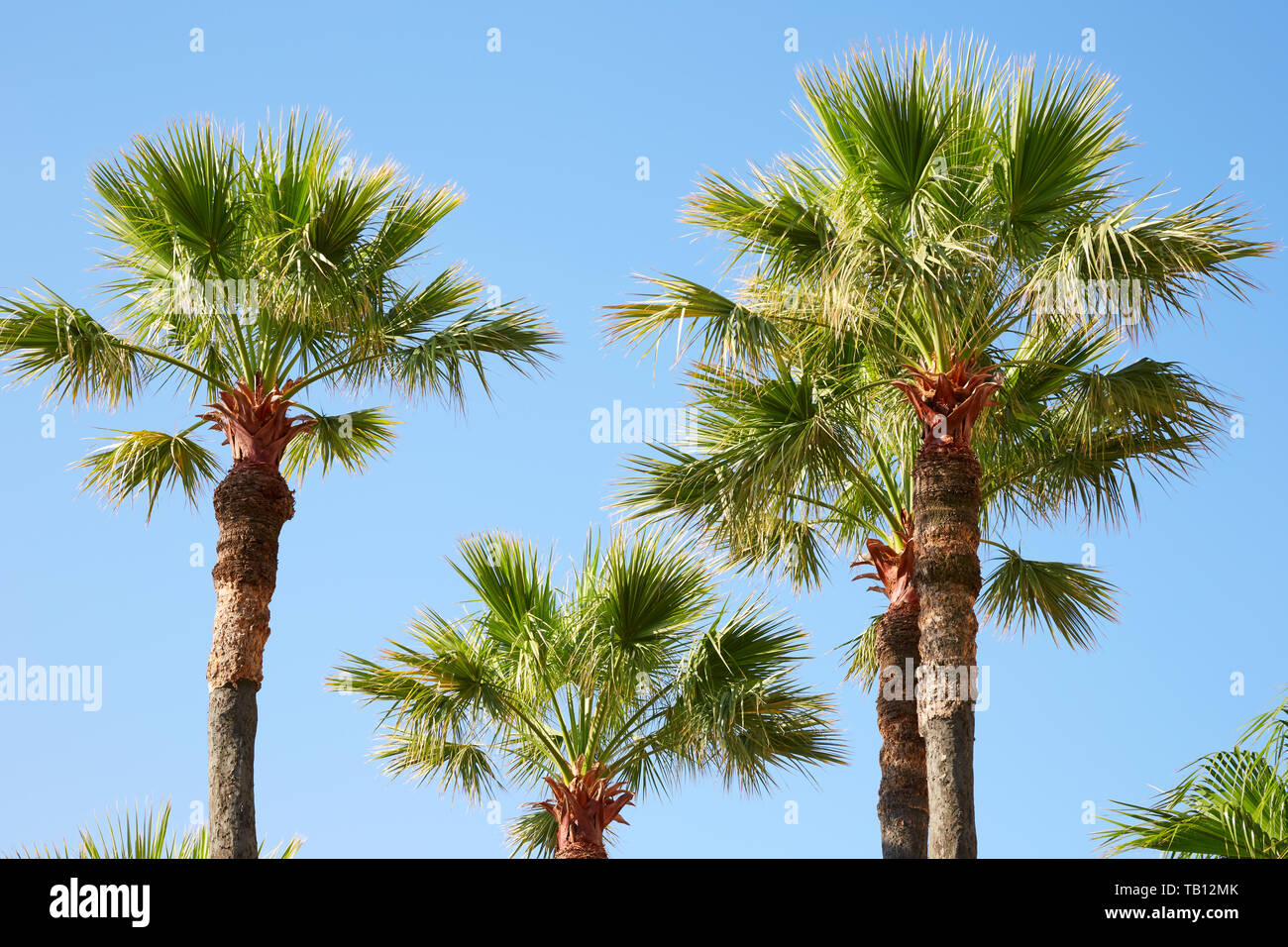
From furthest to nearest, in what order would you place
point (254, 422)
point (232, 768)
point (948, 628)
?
point (254, 422), point (232, 768), point (948, 628)

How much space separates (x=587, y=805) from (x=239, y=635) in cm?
404

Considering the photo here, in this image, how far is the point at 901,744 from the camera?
40.2ft

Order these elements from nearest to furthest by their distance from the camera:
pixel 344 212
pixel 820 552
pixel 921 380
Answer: pixel 921 380, pixel 344 212, pixel 820 552

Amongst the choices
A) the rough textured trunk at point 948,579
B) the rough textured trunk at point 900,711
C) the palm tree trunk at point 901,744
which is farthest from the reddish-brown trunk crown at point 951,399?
the palm tree trunk at point 901,744

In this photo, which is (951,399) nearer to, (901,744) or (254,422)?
(901,744)

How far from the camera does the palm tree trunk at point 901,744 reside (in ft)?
39.7

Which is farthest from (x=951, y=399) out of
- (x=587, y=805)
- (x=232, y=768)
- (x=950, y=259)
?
(x=232, y=768)

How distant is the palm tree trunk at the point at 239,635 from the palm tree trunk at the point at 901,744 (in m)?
5.37

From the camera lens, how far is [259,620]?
1159cm
